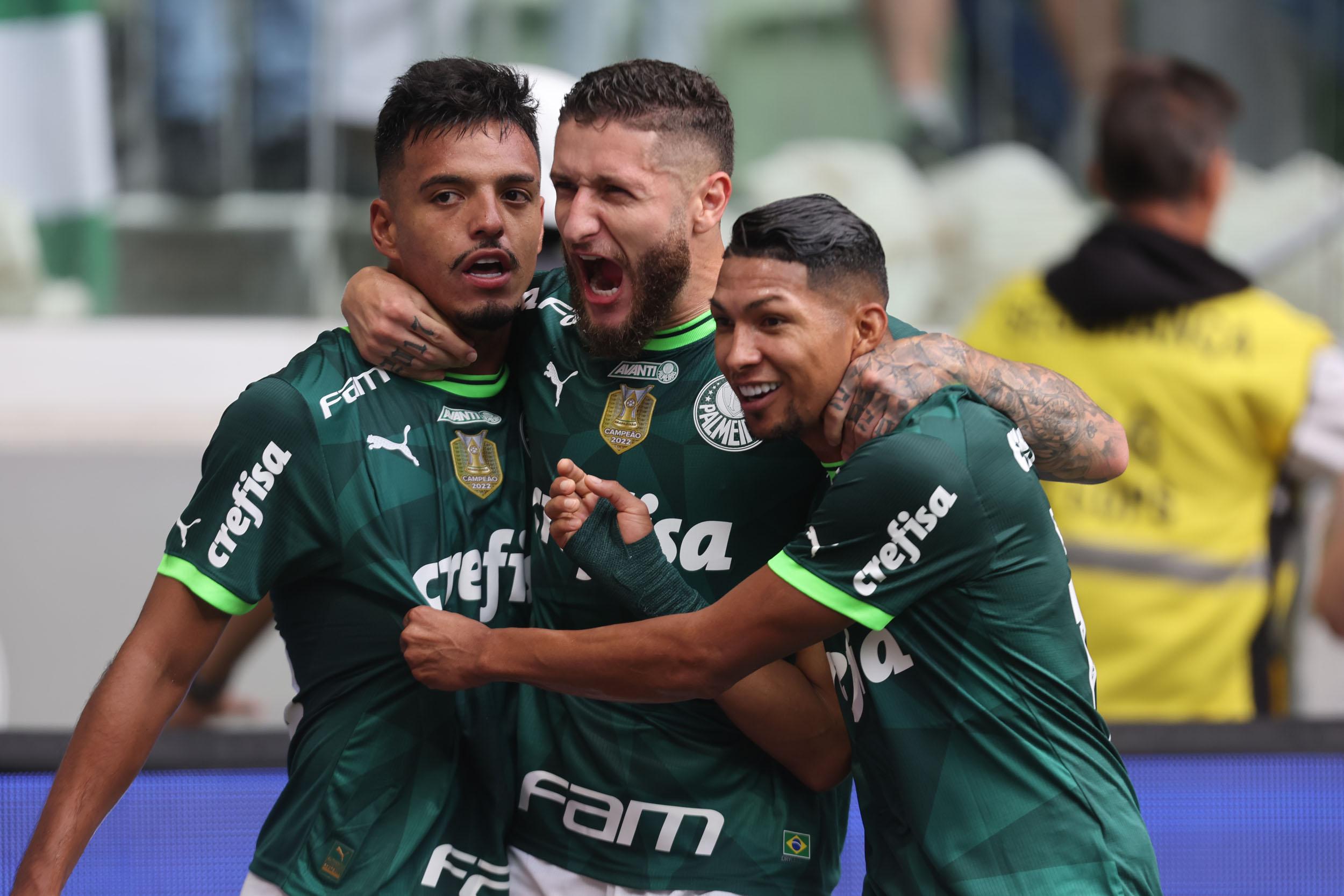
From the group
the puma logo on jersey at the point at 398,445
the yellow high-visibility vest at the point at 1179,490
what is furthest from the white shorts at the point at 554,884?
the yellow high-visibility vest at the point at 1179,490

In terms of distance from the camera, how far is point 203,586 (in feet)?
6.98

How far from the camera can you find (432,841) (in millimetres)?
2258

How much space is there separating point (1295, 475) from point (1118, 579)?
1.65 ft

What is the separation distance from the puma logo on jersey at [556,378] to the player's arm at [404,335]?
0.14 meters

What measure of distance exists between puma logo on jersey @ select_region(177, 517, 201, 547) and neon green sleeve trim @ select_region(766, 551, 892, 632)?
857mm

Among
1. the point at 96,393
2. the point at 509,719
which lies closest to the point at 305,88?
the point at 96,393

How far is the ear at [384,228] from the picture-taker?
235 centimetres

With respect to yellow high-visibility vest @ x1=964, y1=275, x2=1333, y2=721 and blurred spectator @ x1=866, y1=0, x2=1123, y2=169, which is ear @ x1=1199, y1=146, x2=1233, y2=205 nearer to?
yellow high-visibility vest @ x1=964, y1=275, x2=1333, y2=721

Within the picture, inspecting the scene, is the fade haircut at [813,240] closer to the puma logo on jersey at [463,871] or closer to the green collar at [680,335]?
the green collar at [680,335]

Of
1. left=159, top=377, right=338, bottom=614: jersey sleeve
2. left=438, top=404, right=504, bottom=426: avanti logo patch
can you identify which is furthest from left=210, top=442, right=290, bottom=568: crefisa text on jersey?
left=438, top=404, right=504, bottom=426: avanti logo patch

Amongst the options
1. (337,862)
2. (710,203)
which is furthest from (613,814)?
(710,203)

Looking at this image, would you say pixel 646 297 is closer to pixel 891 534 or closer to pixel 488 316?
pixel 488 316

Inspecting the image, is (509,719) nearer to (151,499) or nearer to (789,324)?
(789,324)

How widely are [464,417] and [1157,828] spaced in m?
1.79
